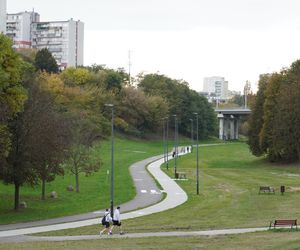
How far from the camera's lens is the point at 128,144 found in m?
132

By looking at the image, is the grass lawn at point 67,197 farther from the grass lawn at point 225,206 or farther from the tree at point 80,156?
the grass lawn at point 225,206

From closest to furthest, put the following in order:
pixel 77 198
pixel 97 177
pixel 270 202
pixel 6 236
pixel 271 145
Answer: pixel 6 236 < pixel 270 202 < pixel 77 198 < pixel 97 177 < pixel 271 145

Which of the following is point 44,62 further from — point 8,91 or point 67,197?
point 8,91

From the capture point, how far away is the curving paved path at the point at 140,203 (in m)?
35.2

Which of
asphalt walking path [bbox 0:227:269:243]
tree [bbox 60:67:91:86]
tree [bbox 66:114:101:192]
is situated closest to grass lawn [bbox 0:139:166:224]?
tree [bbox 66:114:101:192]

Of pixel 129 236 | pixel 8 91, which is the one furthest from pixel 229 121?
pixel 129 236

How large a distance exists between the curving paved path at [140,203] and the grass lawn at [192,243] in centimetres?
631

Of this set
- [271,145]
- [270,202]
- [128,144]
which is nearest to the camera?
[270,202]

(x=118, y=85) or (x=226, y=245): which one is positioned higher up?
(x=118, y=85)

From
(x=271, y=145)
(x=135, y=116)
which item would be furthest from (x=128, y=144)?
(x=271, y=145)

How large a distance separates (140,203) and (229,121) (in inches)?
5869

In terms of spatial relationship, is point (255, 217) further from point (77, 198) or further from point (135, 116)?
point (135, 116)

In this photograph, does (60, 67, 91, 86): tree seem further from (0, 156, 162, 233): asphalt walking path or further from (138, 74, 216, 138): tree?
(0, 156, 162, 233): asphalt walking path

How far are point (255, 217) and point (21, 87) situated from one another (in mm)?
19128
